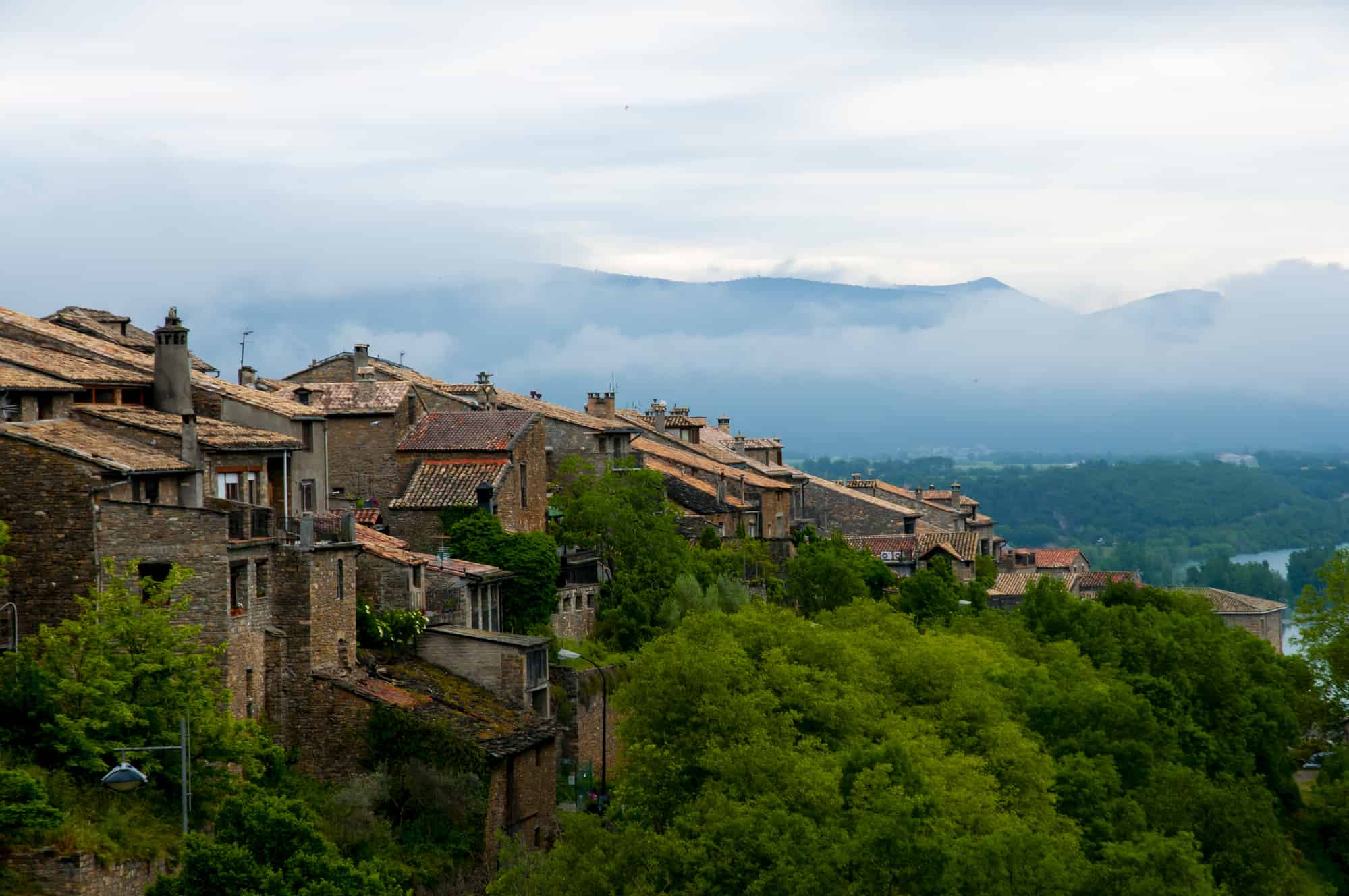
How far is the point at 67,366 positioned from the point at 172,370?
342cm

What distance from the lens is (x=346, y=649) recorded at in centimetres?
5769

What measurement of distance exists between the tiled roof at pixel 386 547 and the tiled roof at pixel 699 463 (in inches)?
1591

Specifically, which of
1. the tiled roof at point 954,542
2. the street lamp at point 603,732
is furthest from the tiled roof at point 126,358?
the tiled roof at point 954,542

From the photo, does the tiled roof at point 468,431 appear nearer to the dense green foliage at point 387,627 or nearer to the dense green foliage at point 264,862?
the dense green foliage at point 387,627

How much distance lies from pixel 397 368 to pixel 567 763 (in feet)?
113

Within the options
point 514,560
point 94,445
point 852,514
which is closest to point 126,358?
point 94,445

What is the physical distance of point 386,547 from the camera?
6425 centimetres

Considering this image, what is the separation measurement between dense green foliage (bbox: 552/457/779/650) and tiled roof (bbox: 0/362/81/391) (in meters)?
28.6

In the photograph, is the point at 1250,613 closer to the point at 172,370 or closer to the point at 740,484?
the point at 740,484

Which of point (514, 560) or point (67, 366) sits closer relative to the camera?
point (67, 366)

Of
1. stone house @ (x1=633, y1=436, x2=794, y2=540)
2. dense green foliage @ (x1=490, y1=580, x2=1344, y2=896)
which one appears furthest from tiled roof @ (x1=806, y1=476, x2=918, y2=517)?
dense green foliage @ (x1=490, y1=580, x2=1344, y2=896)

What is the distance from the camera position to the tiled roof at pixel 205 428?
54.6 meters

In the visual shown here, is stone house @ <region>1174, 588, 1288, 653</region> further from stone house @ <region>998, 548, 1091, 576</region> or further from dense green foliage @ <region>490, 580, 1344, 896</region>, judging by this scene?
dense green foliage @ <region>490, 580, 1344, 896</region>

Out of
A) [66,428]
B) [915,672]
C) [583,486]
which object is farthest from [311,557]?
[583,486]
